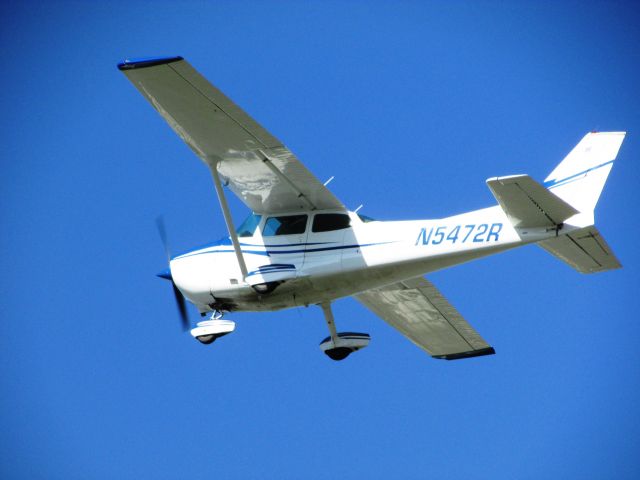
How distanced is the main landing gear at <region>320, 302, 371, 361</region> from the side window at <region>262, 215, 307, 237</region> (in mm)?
1626

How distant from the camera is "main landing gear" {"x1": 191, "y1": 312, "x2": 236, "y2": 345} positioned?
17.2 metres

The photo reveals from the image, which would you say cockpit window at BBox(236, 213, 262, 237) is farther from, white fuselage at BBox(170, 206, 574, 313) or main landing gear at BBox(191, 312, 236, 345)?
main landing gear at BBox(191, 312, 236, 345)

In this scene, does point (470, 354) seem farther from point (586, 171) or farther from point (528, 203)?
point (528, 203)

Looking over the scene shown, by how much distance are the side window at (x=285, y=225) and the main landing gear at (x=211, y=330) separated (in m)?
1.49

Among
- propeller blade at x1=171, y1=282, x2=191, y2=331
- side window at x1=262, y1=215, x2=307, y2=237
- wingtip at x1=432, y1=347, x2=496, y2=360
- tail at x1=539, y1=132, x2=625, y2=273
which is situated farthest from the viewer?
wingtip at x1=432, y1=347, x2=496, y2=360

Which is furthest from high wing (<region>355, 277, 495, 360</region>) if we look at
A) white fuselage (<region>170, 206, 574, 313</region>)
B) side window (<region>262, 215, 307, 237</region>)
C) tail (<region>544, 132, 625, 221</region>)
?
tail (<region>544, 132, 625, 221</region>)

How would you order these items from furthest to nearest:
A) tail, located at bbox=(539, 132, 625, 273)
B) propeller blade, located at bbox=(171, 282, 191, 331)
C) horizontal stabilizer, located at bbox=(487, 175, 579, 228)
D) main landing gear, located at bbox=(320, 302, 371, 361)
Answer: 1. main landing gear, located at bbox=(320, 302, 371, 361)
2. propeller blade, located at bbox=(171, 282, 191, 331)
3. tail, located at bbox=(539, 132, 625, 273)
4. horizontal stabilizer, located at bbox=(487, 175, 579, 228)

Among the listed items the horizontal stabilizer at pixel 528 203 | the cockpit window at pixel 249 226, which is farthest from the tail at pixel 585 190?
the cockpit window at pixel 249 226

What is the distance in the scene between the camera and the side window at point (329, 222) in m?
16.9

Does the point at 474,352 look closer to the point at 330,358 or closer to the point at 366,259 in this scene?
the point at 330,358

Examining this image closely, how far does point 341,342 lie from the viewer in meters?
18.0

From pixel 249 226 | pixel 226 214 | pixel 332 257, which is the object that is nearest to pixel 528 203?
pixel 332 257

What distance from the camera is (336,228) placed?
55.5 feet

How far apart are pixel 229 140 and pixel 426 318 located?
5552mm
